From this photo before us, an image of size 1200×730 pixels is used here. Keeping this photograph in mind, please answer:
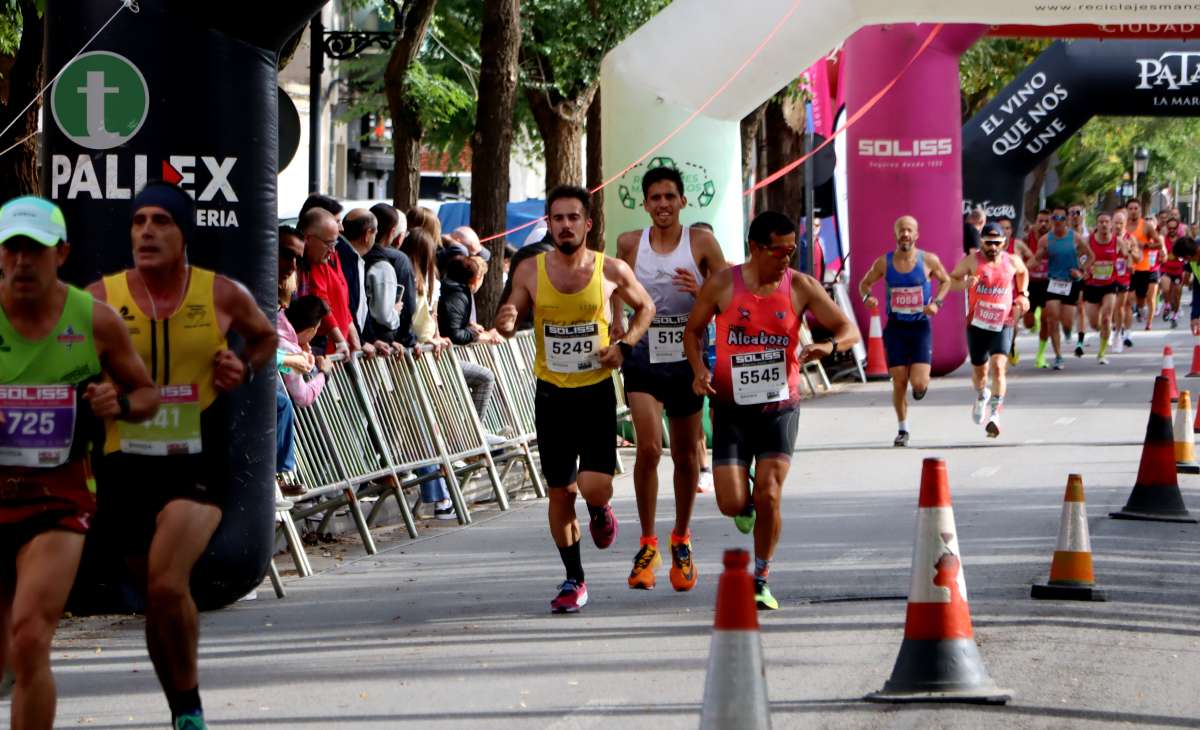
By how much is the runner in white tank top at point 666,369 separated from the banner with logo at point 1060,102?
63.5ft

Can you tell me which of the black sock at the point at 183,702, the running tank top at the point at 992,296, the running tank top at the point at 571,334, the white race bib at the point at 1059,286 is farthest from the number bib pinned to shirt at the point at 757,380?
the white race bib at the point at 1059,286

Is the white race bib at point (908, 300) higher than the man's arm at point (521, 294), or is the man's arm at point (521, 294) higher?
the white race bib at point (908, 300)

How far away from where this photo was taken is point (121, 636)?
29.3 ft

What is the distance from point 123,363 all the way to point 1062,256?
21880mm

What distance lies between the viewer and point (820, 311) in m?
9.17

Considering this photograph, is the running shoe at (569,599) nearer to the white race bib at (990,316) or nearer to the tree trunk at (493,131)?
the tree trunk at (493,131)

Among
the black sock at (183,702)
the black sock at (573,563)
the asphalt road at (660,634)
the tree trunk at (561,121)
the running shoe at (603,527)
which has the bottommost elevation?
the asphalt road at (660,634)

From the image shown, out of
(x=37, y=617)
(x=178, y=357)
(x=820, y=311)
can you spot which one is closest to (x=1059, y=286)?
(x=820, y=311)

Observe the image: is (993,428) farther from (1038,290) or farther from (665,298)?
(1038,290)

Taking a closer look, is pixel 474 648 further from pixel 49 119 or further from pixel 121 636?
pixel 49 119

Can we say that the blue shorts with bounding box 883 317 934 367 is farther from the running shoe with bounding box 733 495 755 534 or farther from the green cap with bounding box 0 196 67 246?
the green cap with bounding box 0 196 67 246

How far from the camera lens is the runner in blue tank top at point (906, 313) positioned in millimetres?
16766

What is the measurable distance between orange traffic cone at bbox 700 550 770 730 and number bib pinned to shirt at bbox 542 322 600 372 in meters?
4.00

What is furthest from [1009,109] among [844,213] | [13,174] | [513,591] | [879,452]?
[513,591]
